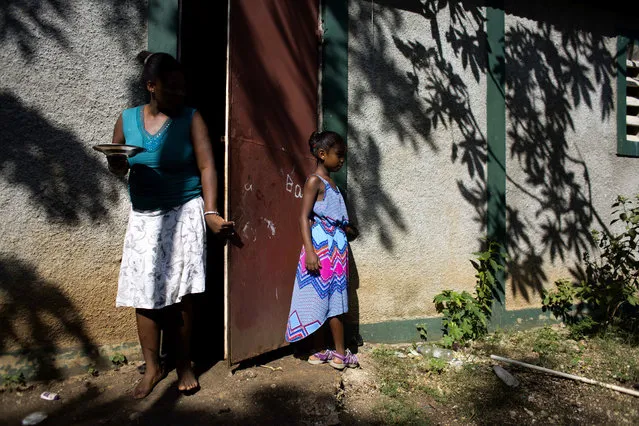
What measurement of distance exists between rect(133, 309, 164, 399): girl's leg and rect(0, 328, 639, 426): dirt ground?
59mm

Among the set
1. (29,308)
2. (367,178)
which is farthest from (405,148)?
(29,308)

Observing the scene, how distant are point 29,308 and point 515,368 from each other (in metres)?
3.34

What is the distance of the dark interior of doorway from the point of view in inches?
160

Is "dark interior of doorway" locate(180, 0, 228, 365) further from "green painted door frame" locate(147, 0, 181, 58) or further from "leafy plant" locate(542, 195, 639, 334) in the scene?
"leafy plant" locate(542, 195, 639, 334)

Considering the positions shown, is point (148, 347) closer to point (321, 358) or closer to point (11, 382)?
point (11, 382)

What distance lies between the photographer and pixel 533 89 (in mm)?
4512

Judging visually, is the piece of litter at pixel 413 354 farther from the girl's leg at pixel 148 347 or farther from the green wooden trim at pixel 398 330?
the girl's leg at pixel 148 347

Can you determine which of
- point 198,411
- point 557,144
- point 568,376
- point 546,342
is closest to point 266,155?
point 198,411

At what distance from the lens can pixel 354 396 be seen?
2.86 m

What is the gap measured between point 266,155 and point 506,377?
89.0 inches

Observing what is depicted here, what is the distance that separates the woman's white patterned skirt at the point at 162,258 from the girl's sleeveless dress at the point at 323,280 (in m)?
0.81

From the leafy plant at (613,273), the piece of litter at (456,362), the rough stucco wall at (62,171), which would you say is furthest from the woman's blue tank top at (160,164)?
the leafy plant at (613,273)

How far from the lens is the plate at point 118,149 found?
2283 mm

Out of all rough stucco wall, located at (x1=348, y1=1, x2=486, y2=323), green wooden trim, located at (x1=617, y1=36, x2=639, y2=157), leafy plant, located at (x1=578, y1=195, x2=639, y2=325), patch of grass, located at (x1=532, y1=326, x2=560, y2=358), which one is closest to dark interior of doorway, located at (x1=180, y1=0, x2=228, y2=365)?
rough stucco wall, located at (x1=348, y1=1, x2=486, y2=323)
